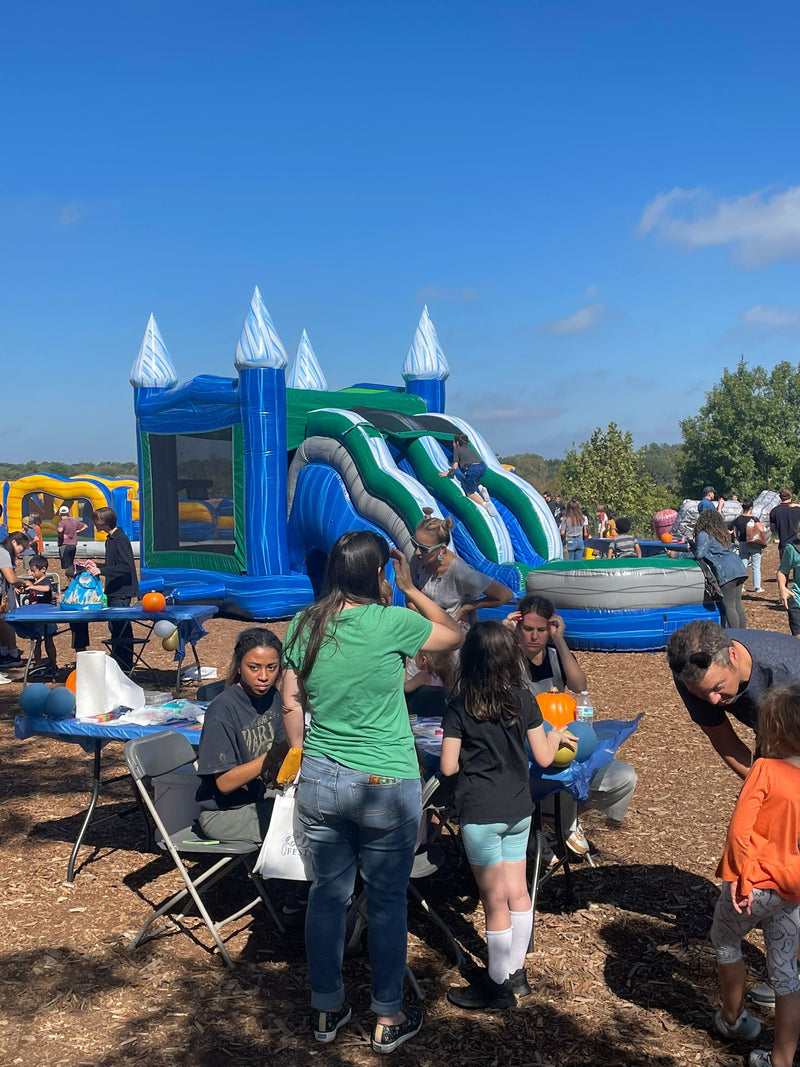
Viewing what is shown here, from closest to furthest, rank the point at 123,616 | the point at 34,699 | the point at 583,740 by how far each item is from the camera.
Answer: the point at 583,740 → the point at 34,699 → the point at 123,616

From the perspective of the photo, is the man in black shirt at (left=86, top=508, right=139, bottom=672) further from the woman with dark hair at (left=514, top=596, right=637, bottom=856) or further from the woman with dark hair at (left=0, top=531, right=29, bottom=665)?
the woman with dark hair at (left=514, top=596, right=637, bottom=856)

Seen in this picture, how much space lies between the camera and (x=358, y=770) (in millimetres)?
3121

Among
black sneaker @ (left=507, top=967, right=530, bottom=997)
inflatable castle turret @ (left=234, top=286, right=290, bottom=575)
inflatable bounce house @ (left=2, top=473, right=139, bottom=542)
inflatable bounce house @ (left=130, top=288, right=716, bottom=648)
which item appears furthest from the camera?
inflatable bounce house @ (left=2, top=473, right=139, bottom=542)

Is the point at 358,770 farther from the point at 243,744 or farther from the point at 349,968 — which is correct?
Result: the point at 349,968

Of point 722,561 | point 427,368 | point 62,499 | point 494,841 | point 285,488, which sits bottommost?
point 494,841

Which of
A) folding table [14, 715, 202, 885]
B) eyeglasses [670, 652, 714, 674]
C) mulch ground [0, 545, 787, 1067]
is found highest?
eyeglasses [670, 652, 714, 674]

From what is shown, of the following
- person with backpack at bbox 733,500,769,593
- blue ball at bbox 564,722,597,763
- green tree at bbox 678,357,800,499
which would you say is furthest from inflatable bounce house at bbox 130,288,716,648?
green tree at bbox 678,357,800,499

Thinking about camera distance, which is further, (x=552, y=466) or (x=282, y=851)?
(x=552, y=466)

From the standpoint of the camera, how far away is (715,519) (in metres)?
9.30

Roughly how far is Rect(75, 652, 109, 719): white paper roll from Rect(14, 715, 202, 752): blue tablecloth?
3.9 inches

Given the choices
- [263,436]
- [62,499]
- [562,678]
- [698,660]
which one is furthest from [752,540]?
[62,499]

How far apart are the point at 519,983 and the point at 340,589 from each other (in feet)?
5.16

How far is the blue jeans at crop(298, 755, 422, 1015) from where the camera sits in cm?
311

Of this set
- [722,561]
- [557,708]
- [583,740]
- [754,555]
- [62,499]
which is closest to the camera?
[583,740]
